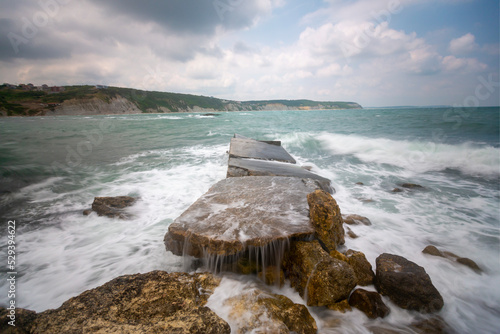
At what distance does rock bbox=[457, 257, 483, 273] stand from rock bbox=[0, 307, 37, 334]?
17.8 feet

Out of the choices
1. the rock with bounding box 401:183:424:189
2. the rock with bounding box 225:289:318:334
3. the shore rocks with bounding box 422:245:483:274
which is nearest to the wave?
the rock with bounding box 401:183:424:189

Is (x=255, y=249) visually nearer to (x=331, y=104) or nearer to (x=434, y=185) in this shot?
(x=434, y=185)

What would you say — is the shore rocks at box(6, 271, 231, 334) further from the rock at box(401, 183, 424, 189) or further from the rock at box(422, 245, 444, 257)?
the rock at box(401, 183, 424, 189)

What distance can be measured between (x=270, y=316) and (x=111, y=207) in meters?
4.56

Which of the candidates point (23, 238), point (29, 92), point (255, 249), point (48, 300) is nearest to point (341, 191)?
point (255, 249)

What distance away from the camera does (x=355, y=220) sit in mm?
4410

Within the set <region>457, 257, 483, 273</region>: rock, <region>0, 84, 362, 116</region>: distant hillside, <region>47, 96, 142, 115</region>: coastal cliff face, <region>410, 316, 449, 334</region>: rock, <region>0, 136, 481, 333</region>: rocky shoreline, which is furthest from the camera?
<region>47, 96, 142, 115</region>: coastal cliff face

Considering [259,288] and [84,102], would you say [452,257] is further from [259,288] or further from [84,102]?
[84,102]

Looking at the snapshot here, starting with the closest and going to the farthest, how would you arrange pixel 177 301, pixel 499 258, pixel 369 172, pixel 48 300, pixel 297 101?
1. pixel 177 301
2. pixel 48 300
3. pixel 499 258
4. pixel 369 172
5. pixel 297 101

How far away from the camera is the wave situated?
9234mm

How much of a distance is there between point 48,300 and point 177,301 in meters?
2.09

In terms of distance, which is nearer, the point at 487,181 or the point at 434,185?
the point at 434,185

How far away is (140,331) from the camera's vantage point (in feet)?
5.17

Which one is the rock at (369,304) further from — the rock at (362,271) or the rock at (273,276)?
the rock at (273,276)
